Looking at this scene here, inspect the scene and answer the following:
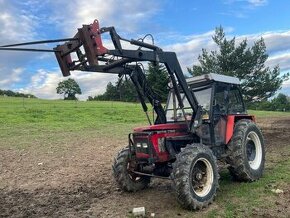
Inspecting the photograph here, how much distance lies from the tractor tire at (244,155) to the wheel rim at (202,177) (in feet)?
4.10

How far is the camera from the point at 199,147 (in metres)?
8.16

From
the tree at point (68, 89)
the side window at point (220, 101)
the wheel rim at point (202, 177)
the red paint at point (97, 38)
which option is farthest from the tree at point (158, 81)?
the tree at point (68, 89)

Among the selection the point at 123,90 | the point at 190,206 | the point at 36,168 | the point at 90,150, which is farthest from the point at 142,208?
the point at 90,150

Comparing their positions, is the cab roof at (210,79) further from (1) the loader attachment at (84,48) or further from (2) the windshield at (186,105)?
(1) the loader attachment at (84,48)

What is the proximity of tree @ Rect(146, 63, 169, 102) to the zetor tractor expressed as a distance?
0.16 metres

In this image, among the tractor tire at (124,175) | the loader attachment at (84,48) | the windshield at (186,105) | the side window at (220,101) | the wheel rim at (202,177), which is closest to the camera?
the loader attachment at (84,48)

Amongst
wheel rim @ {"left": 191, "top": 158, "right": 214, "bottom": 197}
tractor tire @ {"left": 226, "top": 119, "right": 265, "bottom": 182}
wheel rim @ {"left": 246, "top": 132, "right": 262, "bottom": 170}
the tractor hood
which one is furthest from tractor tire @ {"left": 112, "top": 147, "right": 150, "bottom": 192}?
wheel rim @ {"left": 246, "top": 132, "right": 262, "bottom": 170}

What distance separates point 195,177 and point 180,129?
1.23 meters

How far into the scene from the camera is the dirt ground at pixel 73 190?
8000 mm

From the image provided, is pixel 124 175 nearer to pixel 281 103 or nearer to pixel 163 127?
pixel 163 127

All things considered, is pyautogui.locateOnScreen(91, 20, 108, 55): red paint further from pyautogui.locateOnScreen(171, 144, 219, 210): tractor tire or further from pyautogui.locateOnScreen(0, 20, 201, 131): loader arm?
pyautogui.locateOnScreen(171, 144, 219, 210): tractor tire

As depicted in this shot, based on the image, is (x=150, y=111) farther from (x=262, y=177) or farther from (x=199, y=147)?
(x=262, y=177)

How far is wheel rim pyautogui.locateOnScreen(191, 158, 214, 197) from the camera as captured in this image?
8.11 m

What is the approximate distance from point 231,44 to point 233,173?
3404 cm
